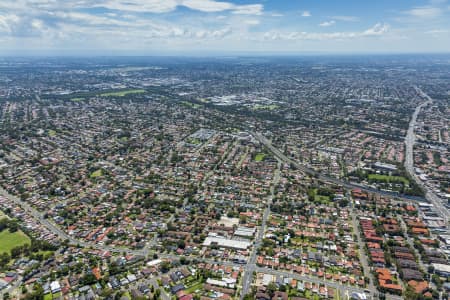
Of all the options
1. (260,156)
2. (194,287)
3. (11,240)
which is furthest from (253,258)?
(260,156)

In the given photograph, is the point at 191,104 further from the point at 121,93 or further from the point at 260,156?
the point at 260,156

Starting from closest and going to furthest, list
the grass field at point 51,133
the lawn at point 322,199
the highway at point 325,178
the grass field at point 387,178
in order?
1. the lawn at point 322,199
2. the highway at point 325,178
3. the grass field at point 387,178
4. the grass field at point 51,133

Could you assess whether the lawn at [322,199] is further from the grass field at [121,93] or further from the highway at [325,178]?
the grass field at [121,93]

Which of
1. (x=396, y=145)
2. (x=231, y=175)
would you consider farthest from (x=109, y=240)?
(x=396, y=145)

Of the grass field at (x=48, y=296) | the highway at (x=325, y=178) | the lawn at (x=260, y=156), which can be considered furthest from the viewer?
the lawn at (x=260, y=156)

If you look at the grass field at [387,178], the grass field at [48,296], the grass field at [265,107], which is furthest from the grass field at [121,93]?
the grass field at [48,296]

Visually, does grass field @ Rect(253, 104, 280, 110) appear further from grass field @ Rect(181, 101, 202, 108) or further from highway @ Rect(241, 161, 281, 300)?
highway @ Rect(241, 161, 281, 300)

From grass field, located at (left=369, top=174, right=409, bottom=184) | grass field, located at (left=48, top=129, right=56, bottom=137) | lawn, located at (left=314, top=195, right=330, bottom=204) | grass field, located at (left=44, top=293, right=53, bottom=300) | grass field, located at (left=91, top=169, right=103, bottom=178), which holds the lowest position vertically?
grass field, located at (left=44, top=293, right=53, bottom=300)

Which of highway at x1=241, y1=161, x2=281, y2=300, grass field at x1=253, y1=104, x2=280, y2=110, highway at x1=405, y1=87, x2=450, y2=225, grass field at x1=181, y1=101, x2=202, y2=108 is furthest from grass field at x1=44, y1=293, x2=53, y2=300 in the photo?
grass field at x1=253, y1=104, x2=280, y2=110

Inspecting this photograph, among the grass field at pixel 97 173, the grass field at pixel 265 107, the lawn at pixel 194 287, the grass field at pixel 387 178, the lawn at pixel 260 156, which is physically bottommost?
the lawn at pixel 194 287

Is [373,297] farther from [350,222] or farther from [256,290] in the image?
[350,222]
